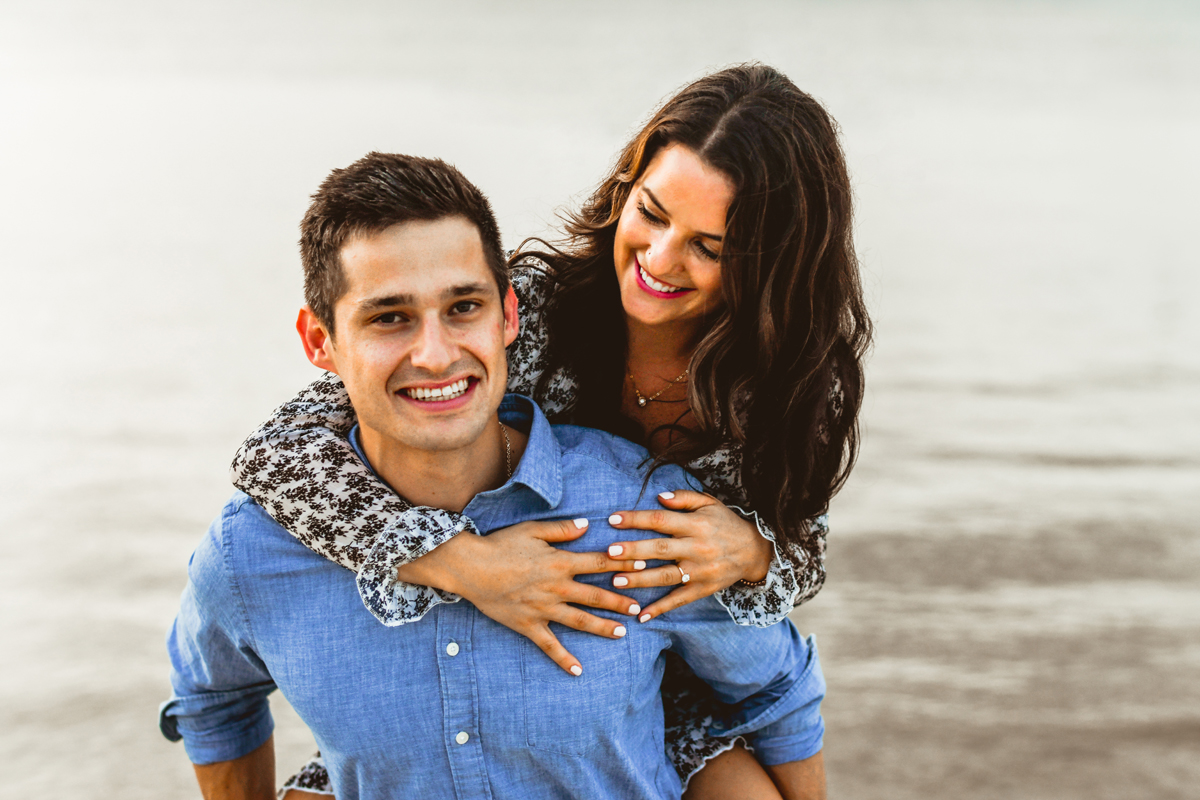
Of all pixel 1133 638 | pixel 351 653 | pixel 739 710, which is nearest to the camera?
pixel 351 653

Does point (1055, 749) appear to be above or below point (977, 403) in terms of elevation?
below

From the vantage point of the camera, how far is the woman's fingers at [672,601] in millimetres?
1684

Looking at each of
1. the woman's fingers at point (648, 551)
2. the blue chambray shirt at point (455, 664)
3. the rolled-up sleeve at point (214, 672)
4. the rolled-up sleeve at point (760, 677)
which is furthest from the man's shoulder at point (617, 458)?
the rolled-up sleeve at point (214, 672)

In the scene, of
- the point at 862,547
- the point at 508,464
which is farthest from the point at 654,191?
the point at 862,547

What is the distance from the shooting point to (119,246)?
25.5 ft

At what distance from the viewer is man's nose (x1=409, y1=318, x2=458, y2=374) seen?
1537mm

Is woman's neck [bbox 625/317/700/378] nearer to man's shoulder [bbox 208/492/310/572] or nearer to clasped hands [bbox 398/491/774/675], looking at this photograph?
clasped hands [bbox 398/491/774/675]

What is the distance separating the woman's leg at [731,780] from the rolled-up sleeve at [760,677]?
0.04 metres

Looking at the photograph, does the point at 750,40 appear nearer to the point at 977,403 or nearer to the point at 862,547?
the point at 977,403

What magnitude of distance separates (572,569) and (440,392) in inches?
13.8

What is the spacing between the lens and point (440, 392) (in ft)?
5.24

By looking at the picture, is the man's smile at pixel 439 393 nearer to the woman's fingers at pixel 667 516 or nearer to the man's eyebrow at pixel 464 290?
the man's eyebrow at pixel 464 290

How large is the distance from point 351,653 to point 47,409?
4.87 m

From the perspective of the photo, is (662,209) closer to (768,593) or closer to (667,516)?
(667,516)
